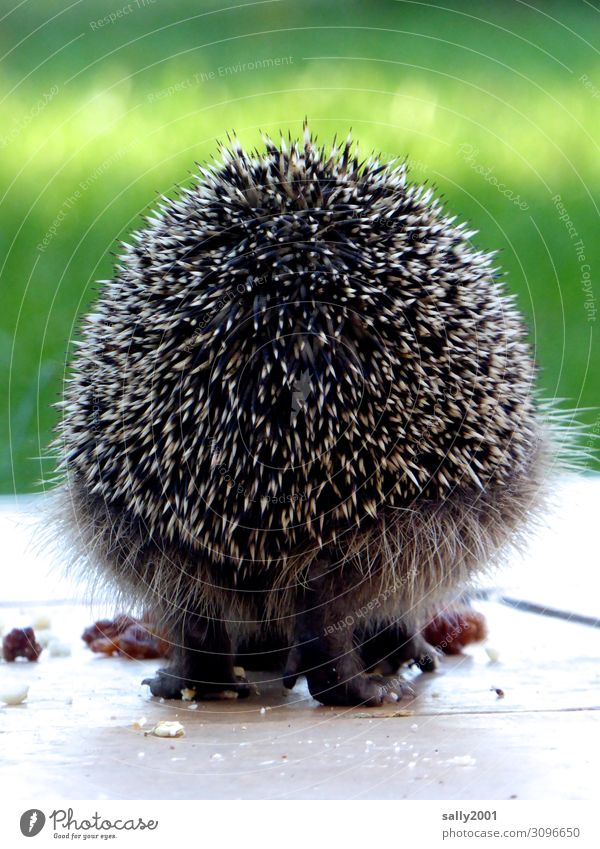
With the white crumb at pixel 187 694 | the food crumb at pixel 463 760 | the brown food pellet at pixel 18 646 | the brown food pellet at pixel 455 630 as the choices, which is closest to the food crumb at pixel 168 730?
the white crumb at pixel 187 694

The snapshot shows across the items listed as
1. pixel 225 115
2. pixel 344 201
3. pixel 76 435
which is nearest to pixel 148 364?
pixel 76 435

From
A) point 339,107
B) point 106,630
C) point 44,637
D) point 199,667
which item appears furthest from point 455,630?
point 339,107

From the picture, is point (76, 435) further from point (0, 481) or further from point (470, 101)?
point (470, 101)

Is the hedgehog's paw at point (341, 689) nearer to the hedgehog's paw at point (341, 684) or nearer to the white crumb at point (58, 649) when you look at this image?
the hedgehog's paw at point (341, 684)

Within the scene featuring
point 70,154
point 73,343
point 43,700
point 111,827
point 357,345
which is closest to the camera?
point 111,827

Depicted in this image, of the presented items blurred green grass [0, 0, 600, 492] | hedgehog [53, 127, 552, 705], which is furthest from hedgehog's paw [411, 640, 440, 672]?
blurred green grass [0, 0, 600, 492]
